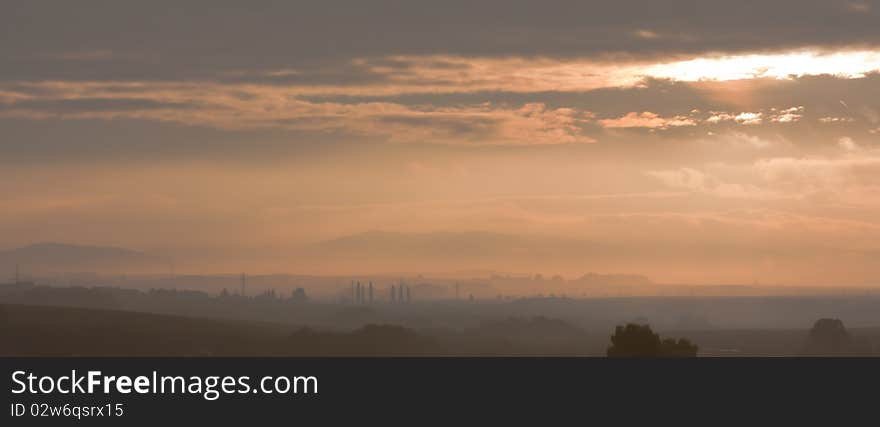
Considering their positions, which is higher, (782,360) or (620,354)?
(620,354)

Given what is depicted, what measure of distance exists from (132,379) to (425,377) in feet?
47.3

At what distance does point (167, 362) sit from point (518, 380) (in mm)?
17677

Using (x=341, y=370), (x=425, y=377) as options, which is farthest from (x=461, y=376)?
(x=341, y=370)

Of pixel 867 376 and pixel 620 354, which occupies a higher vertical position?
pixel 620 354

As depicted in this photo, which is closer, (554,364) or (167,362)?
(167,362)

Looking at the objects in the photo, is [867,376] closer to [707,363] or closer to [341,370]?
[707,363]

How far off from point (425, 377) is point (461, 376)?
220 cm

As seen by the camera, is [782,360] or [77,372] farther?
[782,360]

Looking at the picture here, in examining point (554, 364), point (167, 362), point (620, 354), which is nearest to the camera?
point (167, 362)

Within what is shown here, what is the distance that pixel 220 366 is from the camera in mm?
62375

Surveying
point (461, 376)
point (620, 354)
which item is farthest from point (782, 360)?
point (620, 354)

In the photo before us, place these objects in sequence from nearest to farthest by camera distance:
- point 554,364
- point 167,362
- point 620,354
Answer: point 167,362 < point 554,364 < point 620,354

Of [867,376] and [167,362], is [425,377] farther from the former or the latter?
[867,376]

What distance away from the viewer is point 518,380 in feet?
214
